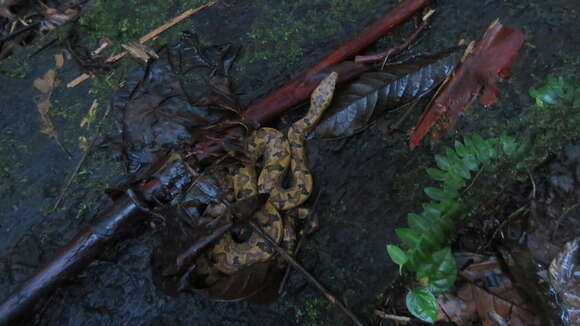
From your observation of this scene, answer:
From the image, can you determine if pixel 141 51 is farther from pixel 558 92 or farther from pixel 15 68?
pixel 558 92

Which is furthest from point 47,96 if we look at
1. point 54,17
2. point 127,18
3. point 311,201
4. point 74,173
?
point 311,201

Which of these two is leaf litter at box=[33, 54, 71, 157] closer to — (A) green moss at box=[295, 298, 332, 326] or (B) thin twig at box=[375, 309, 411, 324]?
(A) green moss at box=[295, 298, 332, 326]

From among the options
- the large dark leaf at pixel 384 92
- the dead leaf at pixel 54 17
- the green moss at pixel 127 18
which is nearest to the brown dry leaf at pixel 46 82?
the green moss at pixel 127 18

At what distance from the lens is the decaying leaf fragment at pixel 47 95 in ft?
15.1

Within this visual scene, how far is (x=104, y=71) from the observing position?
4.81 metres

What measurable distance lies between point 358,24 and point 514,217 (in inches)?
95.0

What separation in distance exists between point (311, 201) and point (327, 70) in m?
1.26

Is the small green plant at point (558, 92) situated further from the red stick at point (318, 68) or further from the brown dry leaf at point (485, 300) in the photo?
the red stick at point (318, 68)

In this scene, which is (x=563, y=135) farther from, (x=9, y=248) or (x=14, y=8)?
(x=14, y=8)

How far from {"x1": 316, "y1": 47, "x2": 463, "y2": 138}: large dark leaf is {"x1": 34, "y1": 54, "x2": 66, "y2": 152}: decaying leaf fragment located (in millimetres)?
2730

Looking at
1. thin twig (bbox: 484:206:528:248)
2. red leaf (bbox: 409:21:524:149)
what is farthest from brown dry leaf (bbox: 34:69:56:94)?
thin twig (bbox: 484:206:528:248)

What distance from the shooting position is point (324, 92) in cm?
416

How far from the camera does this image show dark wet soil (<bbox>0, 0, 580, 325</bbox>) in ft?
11.8

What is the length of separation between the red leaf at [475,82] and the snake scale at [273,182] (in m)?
0.94
